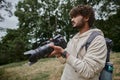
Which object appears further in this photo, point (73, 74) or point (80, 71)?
point (73, 74)

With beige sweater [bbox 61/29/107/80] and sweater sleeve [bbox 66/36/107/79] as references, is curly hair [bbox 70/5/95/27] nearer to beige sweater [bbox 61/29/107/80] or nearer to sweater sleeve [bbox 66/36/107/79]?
beige sweater [bbox 61/29/107/80]

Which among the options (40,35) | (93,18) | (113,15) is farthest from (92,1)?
(93,18)

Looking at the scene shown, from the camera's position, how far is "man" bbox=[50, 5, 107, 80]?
2.93m

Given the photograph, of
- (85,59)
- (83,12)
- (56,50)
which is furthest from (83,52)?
(83,12)

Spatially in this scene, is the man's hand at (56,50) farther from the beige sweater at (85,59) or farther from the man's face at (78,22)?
the man's face at (78,22)

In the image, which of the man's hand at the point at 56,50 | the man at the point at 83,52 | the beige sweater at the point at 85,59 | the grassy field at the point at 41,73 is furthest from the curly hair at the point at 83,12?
the grassy field at the point at 41,73

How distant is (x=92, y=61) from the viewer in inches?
116

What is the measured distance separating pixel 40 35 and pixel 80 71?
5102 cm

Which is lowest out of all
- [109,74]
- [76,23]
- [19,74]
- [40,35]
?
[40,35]

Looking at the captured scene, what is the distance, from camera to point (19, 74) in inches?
652

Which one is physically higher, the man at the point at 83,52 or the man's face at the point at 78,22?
the man's face at the point at 78,22

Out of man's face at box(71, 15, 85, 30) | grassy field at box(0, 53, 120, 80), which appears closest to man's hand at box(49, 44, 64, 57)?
man's face at box(71, 15, 85, 30)

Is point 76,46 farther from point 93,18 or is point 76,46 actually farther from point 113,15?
point 113,15

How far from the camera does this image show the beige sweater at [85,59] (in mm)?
2926
